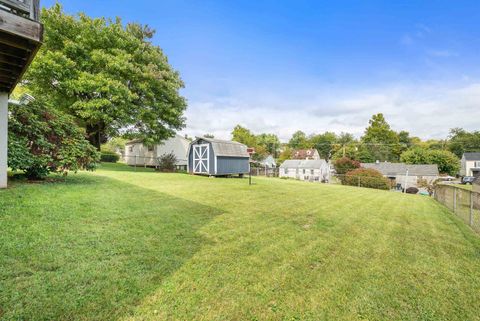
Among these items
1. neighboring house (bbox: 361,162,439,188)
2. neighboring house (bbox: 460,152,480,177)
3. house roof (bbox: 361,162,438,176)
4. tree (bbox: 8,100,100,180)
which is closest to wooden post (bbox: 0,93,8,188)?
tree (bbox: 8,100,100,180)

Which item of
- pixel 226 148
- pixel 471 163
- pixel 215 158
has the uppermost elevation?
pixel 471 163

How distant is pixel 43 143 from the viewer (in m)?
6.68

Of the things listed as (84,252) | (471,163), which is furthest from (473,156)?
(84,252)

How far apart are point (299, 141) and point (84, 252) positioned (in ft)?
236

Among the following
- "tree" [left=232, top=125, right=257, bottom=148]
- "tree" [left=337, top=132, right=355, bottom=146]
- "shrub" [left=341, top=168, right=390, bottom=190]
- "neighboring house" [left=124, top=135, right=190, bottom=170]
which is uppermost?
"tree" [left=337, top=132, right=355, bottom=146]

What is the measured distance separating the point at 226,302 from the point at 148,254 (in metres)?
1.43

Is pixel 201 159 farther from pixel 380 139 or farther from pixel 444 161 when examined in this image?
pixel 380 139

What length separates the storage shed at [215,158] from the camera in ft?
53.9

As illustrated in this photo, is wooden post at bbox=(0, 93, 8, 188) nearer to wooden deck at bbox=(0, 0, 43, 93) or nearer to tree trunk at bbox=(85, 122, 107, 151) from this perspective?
wooden deck at bbox=(0, 0, 43, 93)

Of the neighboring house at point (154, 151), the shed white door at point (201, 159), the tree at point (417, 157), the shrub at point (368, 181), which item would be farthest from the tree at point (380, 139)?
the shed white door at point (201, 159)

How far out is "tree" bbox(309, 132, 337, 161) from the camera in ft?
218

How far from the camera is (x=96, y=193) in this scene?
21.0 feet

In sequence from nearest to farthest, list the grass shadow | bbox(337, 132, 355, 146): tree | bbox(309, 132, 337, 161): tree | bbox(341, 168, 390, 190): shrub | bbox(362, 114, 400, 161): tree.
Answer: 1. the grass shadow
2. bbox(341, 168, 390, 190): shrub
3. bbox(362, 114, 400, 161): tree
4. bbox(337, 132, 355, 146): tree
5. bbox(309, 132, 337, 161): tree

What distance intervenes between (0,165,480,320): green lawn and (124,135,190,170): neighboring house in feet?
64.4
